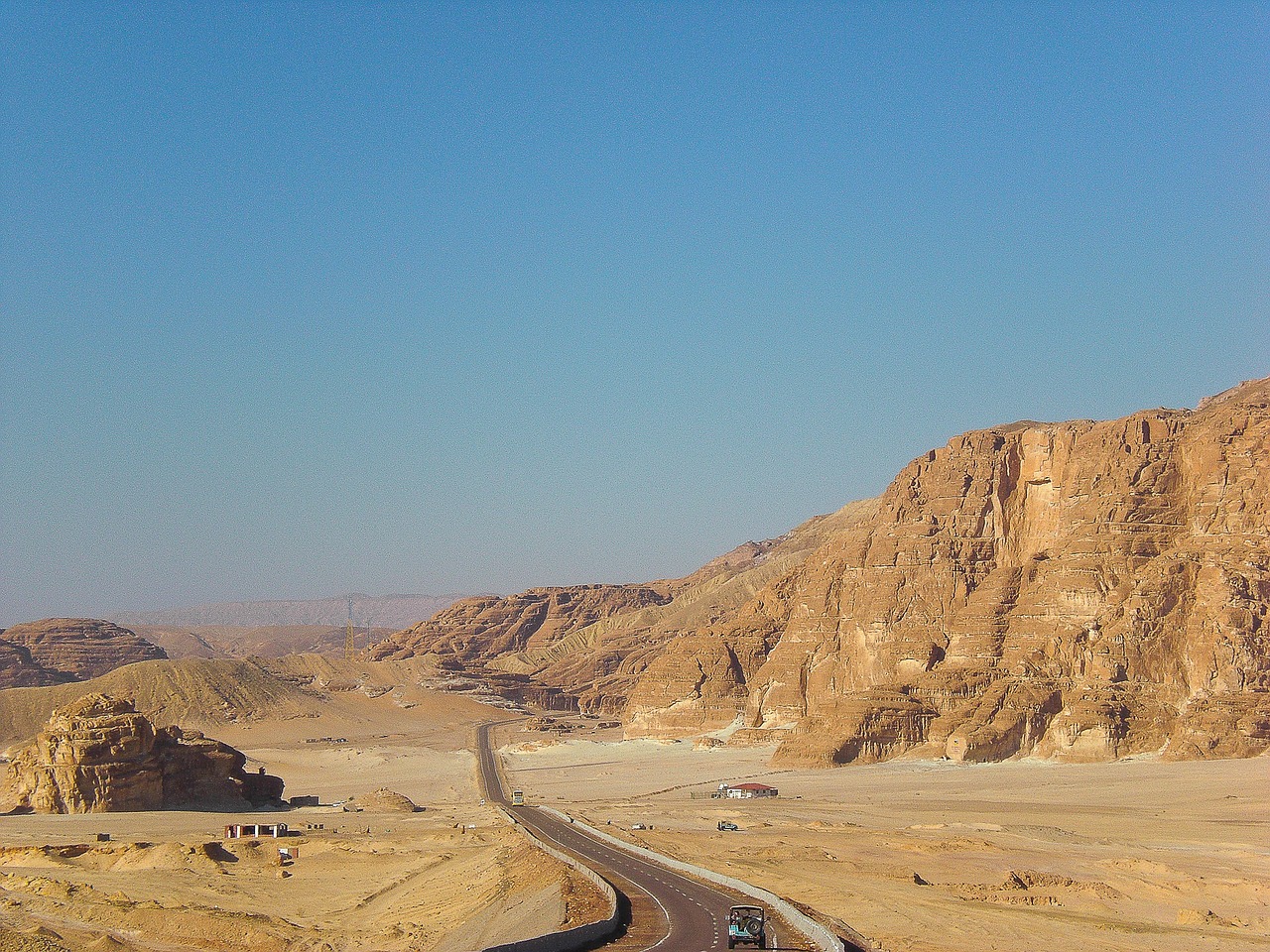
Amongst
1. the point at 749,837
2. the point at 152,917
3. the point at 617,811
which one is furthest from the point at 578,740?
the point at 152,917

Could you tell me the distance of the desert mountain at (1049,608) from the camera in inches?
3327

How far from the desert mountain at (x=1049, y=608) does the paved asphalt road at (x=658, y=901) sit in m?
42.2

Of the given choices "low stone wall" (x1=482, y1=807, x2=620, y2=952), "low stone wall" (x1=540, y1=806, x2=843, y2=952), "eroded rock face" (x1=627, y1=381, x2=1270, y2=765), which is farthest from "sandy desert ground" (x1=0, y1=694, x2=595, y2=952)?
"eroded rock face" (x1=627, y1=381, x2=1270, y2=765)

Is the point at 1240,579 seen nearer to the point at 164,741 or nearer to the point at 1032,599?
the point at 1032,599

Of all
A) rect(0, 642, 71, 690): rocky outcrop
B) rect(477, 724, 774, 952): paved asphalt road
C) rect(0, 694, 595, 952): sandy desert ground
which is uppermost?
rect(0, 642, 71, 690): rocky outcrop

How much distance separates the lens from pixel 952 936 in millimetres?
33156

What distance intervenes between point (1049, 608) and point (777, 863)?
168 feet

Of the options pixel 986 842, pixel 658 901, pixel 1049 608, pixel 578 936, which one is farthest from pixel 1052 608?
pixel 578 936

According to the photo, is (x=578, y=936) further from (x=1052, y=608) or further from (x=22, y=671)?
(x=22, y=671)

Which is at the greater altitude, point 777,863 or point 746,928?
point 746,928

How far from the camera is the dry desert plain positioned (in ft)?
118

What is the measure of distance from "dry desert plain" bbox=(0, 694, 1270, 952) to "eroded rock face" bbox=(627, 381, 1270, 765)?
3865mm

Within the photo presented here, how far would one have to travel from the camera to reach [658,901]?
113ft

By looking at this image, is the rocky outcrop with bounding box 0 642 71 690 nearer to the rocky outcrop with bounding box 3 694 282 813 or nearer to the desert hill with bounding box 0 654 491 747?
the desert hill with bounding box 0 654 491 747
